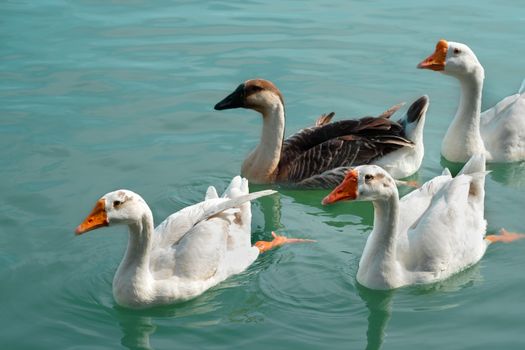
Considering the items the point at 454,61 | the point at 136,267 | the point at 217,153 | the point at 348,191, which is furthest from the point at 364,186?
the point at 217,153

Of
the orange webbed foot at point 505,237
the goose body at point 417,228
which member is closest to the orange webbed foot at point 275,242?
the goose body at point 417,228

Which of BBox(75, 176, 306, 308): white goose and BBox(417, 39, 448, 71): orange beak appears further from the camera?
BBox(417, 39, 448, 71): orange beak

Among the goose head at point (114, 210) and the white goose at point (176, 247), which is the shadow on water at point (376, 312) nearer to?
the white goose at point (176, 247)

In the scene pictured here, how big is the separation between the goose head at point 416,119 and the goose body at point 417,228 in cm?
168

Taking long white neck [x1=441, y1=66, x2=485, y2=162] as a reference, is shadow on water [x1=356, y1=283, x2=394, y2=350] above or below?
below

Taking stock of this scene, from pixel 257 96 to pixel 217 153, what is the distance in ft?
3.58

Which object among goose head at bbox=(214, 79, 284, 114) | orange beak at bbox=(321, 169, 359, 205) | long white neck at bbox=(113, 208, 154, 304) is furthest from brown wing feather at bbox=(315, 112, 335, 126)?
long white neck at bbox=(113, 208, 154, 304)

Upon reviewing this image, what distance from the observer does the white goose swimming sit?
10.4 m

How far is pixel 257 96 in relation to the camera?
34.3 ft

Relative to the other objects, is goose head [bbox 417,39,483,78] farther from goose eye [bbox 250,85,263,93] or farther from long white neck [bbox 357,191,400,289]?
long white neck [bbox 357,191,400,289]

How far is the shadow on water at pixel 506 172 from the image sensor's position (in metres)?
10.6

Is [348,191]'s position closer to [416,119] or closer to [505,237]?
[505,237]

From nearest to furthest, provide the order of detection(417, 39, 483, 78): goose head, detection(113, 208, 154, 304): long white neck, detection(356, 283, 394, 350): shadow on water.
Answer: detection(356, 283, 394, 350): shadow on water
detection(113, 208, 154, 304): long white neck
detection(417, 39, 483, 78): goose head

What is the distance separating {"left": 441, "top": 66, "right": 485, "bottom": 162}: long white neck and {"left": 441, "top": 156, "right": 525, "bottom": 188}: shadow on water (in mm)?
170
